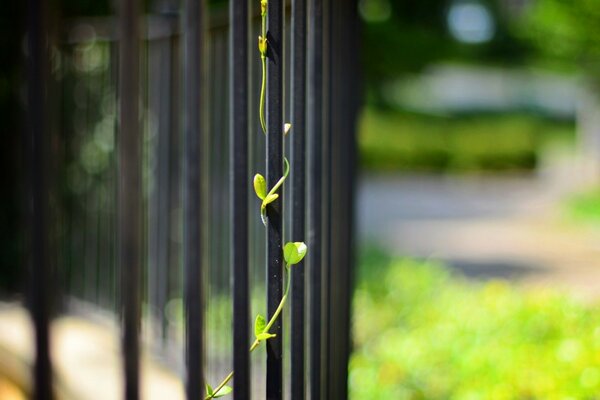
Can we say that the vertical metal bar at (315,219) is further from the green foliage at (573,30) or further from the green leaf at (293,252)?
the green foliage at (573,30)

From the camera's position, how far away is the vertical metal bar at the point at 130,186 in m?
0.92

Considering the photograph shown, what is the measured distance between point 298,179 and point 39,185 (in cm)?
67

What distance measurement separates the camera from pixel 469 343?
11.4 feet

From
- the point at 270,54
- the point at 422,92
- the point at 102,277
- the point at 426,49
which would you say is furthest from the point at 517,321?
the point at 422,92

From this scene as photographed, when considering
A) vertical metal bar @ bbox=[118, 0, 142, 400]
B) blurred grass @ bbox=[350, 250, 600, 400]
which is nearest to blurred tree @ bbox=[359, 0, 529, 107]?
blurred grass @ bbox=[350, 250, 600, 400]

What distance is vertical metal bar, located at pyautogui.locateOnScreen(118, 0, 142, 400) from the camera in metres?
0.92

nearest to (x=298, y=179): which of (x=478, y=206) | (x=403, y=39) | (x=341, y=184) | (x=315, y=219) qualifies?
(x=315, y=219)

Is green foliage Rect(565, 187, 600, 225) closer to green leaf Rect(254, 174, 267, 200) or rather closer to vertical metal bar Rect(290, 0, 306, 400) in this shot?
vertical metal bar Rect(290, 0, 306, 400)

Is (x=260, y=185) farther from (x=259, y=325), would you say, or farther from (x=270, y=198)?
(x=259, y=325)

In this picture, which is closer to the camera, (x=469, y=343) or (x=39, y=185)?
(x=39, y=185)

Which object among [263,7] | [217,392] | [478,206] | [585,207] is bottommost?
[478,206]

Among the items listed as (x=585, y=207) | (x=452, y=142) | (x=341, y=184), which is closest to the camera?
(x=341, y=184)

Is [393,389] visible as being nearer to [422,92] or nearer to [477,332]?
[477,332]

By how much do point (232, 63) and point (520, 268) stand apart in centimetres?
718
